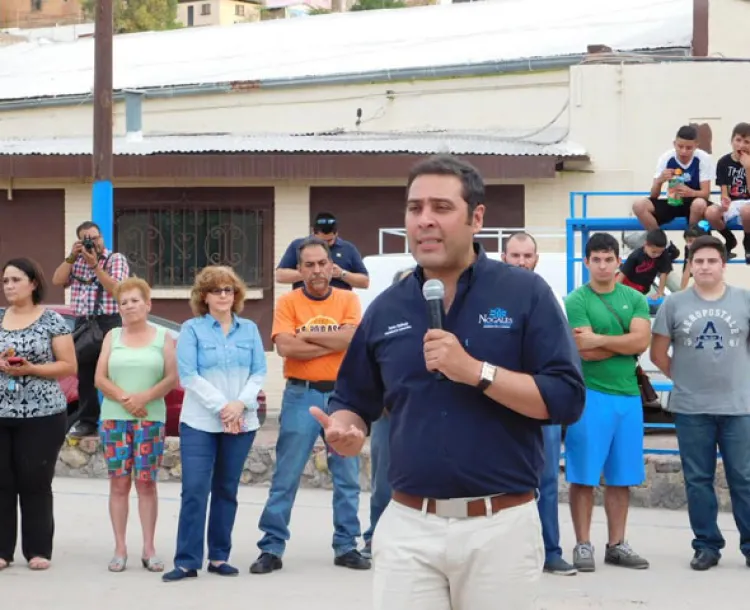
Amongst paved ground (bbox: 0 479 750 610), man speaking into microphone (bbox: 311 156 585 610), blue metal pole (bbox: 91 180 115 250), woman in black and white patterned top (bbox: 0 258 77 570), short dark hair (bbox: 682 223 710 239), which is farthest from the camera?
blue metal pole (bbox: 91 180 115 250)

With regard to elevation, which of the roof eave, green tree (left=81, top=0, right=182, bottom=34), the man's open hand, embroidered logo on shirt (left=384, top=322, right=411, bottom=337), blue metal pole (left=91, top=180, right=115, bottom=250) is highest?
green tree (left=81, top=0, right=182, bottom=34)

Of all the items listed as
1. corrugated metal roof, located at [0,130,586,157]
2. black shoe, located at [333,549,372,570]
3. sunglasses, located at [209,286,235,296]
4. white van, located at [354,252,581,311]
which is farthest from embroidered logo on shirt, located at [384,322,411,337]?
corrugated metal roof, located at [0,130,586,157]

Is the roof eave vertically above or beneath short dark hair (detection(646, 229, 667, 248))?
above

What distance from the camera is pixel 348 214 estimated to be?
19.0m

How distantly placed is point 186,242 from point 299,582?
1131 cm

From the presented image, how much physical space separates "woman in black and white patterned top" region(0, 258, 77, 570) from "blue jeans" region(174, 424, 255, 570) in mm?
880

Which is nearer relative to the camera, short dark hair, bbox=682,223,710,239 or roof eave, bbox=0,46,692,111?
short dark hair, bbox=682,223,710,239

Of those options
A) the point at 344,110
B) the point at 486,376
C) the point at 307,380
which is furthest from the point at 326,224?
the point at 344,110

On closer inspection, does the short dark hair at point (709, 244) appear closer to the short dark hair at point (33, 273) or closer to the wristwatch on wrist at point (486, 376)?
the short dark hair at point (33, 273)

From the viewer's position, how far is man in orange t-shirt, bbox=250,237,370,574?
8.91m

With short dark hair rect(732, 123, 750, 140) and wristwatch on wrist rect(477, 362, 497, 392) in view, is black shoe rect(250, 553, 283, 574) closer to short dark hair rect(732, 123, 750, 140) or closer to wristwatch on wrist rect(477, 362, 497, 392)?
short dark hair rect(732, 123, 750, 140)

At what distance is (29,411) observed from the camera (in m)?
8.82

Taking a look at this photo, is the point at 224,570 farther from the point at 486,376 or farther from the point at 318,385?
the point at 486,376

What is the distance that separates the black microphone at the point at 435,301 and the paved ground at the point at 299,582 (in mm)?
3782
